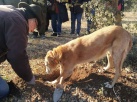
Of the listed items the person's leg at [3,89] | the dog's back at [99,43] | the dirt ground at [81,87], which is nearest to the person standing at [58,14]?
the dirt ground at [81,87]

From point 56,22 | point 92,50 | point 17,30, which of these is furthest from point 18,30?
point 56,22

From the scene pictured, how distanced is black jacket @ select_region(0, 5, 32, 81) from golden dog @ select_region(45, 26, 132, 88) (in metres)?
1.04

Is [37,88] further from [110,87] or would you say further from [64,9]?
[64,9]

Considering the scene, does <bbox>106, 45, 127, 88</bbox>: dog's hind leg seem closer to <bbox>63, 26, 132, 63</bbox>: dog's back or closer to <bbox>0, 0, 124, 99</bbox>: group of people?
<bbox>63, 26, 132, 63</bbox>: dog's back

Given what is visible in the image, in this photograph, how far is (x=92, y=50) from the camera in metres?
5.63

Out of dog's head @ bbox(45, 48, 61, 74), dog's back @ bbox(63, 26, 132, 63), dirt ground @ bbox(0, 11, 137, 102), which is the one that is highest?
dog's back @ bbox(63, 26, 132, 63)

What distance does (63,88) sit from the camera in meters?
5.40

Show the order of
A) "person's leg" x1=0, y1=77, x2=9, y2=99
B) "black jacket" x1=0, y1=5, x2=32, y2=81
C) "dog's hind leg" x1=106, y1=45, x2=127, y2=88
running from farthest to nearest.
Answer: "dog's hind leg" x1=106, y1=45, x2=127, y2=88 → "person's leg" x1=0, y1=77, x2=9, y2=99 → "black jacket" x1=0, y1=5, x2=32, y2=81

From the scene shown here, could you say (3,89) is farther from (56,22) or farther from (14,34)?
(56,22)

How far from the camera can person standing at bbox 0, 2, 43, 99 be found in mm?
4277

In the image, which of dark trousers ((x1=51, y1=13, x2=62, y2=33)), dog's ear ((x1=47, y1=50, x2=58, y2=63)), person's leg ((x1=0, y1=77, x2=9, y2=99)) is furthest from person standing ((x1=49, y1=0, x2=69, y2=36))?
person's leg ((x1=0, y1=77, x2=9, y2=99))

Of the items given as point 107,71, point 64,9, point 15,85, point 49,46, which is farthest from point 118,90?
point 64,9

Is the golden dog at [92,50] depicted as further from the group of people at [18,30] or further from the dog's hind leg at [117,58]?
the group of people at [18,30]

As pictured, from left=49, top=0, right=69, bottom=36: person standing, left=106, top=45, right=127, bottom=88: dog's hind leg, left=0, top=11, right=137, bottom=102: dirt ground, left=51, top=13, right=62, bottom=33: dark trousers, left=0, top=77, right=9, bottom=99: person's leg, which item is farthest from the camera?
left=51, top=13, right=62, bottom=33: dark trousers
